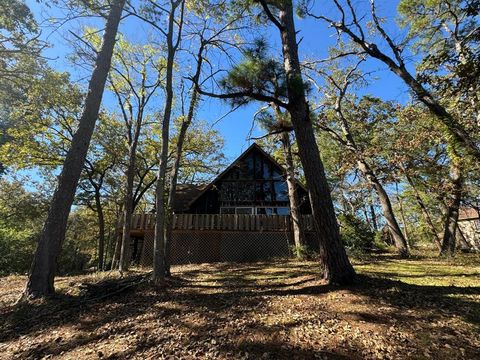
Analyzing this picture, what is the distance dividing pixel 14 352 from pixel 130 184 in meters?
8.88

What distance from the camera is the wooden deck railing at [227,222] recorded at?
1366 centimetres

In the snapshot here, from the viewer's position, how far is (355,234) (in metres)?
11.4

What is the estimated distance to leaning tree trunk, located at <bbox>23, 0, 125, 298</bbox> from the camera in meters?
5.90

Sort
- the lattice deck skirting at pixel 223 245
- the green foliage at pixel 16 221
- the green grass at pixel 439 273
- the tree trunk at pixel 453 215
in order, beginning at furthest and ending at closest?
the green foliage at pixel 16 221 → the lattice deck skirting at pixel 223 245 → the tree trunk at pixel 453 215 → the green grass at pixel 439 273

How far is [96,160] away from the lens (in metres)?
17.8

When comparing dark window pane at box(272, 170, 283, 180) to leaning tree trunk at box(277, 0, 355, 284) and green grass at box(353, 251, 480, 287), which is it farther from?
leaning tree trunk at box(277, 0, 355, 284)

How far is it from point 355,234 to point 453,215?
13.5 feet

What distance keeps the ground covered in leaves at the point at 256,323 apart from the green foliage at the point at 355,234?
4.85 meters

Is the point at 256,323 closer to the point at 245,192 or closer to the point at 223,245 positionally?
the point at 223,245

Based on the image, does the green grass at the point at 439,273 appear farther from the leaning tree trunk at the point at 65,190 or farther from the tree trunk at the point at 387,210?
the leaning tree trunk at the point at 65,190

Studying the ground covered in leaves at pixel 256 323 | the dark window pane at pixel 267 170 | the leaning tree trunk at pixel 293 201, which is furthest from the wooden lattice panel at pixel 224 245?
the ground covered in leaves at pixel 256 323

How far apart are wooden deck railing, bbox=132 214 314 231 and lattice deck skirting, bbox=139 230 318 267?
35cm

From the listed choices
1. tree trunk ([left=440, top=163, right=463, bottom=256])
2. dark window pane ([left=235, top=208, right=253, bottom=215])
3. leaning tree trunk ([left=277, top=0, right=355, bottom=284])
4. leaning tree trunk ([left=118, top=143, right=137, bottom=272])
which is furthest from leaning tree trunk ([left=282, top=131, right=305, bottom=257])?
leaning tree trunk ([left=118, top=143, right=137, bottom=272])

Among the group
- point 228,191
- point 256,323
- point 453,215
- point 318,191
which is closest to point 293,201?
point 228,191
